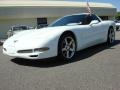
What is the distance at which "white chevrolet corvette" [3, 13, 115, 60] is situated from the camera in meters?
Result: 6.13

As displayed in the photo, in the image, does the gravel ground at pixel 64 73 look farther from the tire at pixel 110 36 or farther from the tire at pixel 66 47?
the tire at pixel 110 36

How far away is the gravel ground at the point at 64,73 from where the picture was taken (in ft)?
14.9

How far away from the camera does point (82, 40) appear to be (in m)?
7.30

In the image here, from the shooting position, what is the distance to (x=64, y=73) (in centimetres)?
538

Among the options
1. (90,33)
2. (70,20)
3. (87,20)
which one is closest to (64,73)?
(90,33)

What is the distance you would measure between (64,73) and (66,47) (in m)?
1.48

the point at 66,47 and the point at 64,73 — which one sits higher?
the point at 66,47

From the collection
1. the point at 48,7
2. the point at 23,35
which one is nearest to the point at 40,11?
the point at 48,7

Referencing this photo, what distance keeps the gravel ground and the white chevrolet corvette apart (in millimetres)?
315

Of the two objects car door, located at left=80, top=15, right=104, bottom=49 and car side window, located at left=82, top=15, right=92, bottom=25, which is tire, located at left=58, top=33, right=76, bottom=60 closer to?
car door, located at left=80, top=15, right=104, bottom=49

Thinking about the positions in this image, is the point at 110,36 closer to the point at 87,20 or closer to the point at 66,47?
the point at 87,20

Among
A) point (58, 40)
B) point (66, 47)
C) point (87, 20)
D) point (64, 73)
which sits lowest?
point (64, 73)

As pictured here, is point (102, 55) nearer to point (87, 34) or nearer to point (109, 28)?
point (87, 34)

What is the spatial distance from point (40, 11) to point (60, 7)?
3.53 m
